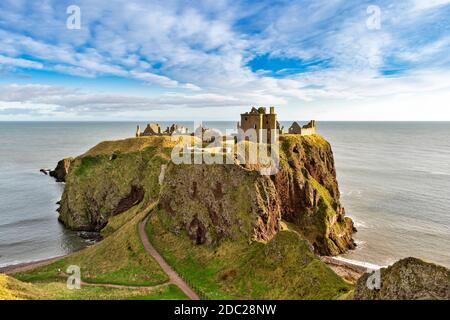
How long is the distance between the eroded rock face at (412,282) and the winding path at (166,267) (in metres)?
27.1

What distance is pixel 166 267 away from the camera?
6009 centimetres

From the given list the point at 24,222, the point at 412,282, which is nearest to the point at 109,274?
the point at 412,282

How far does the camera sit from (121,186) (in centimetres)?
10206

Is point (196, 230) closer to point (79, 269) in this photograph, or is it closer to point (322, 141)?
point (79, 269)

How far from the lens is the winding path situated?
2007 inches

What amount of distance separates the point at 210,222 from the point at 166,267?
11717mm

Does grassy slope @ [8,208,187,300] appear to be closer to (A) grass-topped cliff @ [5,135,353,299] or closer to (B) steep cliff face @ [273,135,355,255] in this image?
(A) grass-topped cliff @ [5,135,353,299]

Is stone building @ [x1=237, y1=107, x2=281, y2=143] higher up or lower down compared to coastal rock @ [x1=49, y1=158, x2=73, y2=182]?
higher up

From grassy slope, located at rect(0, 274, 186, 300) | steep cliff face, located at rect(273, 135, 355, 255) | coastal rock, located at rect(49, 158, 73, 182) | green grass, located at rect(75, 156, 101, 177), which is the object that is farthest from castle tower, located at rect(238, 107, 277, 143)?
coastal rock, located at rect(49, 158, 73, 182)

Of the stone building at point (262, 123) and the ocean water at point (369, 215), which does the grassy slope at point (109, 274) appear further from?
the stone building at point (262, 123)

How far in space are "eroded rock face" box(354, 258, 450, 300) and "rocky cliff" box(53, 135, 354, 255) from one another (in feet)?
104

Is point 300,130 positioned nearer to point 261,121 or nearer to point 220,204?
point 261,121
